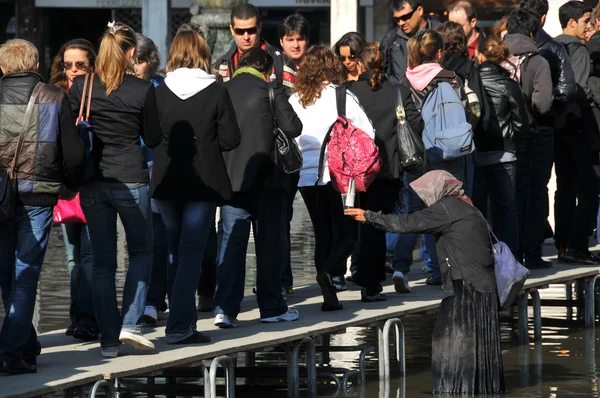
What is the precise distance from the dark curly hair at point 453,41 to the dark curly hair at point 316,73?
4.73 feet

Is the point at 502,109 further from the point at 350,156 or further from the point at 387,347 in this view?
the point at 387,347

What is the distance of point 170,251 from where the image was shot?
32.2 ft

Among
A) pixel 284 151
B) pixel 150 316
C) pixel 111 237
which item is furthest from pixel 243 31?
pixel 111 237

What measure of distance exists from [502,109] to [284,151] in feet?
9.24

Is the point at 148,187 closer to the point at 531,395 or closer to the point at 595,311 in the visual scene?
the point at 531,395

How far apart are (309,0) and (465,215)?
20300 mm

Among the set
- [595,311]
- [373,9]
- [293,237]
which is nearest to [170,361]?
[595,311]

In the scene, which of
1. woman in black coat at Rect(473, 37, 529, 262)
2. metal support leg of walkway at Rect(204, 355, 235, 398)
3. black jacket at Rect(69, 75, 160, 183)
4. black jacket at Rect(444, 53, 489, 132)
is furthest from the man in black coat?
woman in black coat at Rect(473, 37, 529, 262)

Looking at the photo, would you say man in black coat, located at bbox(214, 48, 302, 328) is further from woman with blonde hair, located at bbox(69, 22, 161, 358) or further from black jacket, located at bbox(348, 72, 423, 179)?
woman with blonde hair, located at bbox(69, 22, 161, 358)

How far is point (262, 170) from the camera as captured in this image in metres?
9.94

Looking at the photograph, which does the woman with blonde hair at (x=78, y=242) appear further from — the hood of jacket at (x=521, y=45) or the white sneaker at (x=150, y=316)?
the hood of jacket at (x=521, y=45)

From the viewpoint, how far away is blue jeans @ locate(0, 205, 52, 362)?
8.30 metres

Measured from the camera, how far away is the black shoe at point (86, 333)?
31.2 ft

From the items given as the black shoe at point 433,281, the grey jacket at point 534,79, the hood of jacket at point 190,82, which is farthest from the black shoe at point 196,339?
the grey jacket at point 534,79
